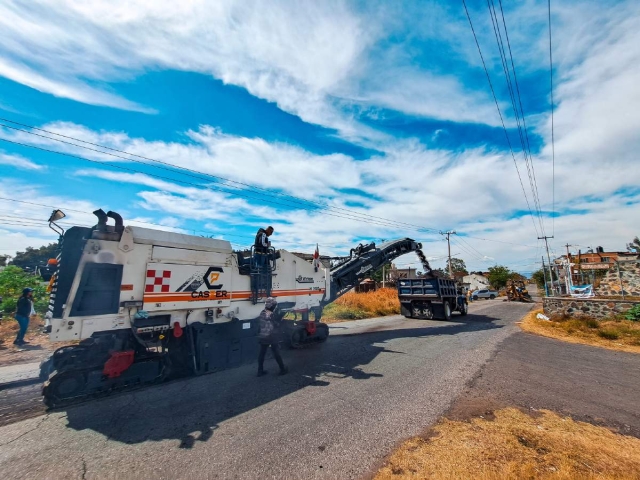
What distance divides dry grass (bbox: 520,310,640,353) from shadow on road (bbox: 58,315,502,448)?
7558 mm

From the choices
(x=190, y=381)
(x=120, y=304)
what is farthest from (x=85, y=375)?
(x=190, y=381)

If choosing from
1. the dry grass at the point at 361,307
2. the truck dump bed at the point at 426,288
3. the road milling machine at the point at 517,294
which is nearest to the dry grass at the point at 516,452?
the truck dump bed at the point at 426,288

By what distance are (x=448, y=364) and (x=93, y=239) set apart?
26.8 feet

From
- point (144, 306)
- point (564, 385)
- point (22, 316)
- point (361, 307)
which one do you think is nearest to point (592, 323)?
point (564, 385)

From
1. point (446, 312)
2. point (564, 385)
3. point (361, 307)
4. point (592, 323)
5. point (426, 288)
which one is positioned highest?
point (426, 288)

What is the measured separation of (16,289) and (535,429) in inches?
703

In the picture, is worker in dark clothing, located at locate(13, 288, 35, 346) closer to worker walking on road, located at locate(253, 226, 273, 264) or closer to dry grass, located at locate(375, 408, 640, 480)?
worker walking on road, located at locate(253, 226, 273, 264)

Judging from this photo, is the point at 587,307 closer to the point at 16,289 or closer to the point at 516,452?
the point at 516,452

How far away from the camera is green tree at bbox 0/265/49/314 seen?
11302 mm

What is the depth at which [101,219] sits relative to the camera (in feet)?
17.7

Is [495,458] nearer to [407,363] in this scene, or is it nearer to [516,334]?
[407,363]

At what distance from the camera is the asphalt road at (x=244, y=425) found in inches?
131

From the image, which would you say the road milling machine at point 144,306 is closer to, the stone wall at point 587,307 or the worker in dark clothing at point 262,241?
the worker in dark clothing at point 262,241

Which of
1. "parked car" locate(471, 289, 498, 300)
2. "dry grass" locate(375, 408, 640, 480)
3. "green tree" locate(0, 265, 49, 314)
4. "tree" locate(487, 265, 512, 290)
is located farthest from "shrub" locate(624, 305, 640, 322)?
Answer: "tree" locate(487, 265, 512, 290)
